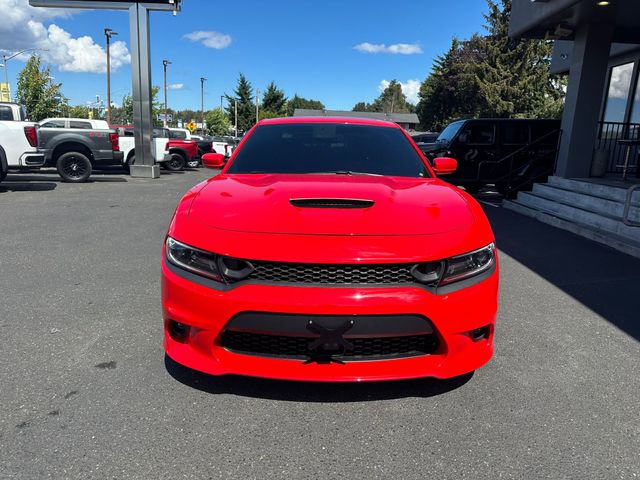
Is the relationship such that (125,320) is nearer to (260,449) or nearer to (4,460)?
(4,460)

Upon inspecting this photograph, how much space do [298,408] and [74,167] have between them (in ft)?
42.6

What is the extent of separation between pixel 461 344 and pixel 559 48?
1730 cm

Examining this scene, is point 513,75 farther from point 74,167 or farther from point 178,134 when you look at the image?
point 74,167

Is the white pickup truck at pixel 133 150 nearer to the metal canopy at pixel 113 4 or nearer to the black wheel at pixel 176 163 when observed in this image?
the black wheel at pixel 176 163

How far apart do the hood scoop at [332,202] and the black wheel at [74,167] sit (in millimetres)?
12447

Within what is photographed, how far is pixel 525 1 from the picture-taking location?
10.4m

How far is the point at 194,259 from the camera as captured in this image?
228 centimetres

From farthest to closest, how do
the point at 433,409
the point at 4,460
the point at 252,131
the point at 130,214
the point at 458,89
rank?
1. the point at 458,89
2. the point at 130,214
3. the point at 252,131
4. the point at 433,409
5. the point at 4,460

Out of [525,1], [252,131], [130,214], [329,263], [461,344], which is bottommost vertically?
[130,214]

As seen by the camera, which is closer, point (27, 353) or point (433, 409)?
point (433, 409)

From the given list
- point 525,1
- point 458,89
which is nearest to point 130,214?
point 525,1

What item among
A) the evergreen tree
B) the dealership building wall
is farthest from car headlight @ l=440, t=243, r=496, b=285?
the evergreen tree

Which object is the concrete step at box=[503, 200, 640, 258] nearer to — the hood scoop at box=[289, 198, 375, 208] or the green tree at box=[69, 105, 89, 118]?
the hood scoop at box=[289, 198, 375, 208]

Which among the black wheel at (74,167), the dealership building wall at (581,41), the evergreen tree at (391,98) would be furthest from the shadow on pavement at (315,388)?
the evergreen tree at (391,98)
